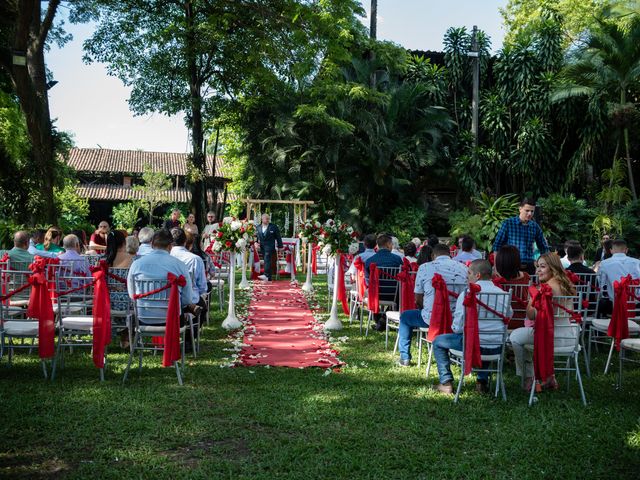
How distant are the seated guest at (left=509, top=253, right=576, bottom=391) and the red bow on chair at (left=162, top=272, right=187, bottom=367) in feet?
10.1

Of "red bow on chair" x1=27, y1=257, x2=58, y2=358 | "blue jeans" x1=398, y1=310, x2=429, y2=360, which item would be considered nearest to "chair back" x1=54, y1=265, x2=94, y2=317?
"red bow on chair" x1=27, y1=257, x2=58, y2=358

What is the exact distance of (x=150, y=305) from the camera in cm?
611

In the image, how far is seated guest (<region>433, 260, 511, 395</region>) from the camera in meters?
5.60

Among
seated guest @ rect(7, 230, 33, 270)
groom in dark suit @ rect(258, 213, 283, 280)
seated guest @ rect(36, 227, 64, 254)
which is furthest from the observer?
groom in dark suit @ rect(258, 213, 283, 280)

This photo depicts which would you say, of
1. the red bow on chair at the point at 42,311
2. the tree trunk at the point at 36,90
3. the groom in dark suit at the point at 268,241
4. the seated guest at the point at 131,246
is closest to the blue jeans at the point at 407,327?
the seated guest at the point at 131,246

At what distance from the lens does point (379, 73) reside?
2381cm

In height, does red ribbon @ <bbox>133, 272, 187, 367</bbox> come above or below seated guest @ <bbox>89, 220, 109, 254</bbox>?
below

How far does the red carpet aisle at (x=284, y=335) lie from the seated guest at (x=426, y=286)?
0.76 metres

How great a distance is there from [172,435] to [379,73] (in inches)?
823

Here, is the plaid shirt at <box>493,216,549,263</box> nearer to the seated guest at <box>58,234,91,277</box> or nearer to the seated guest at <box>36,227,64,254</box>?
the seated guest at <box>58,234,91,277</box>

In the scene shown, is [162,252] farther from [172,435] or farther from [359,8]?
[359,8]

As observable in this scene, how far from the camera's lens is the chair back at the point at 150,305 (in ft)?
19.9

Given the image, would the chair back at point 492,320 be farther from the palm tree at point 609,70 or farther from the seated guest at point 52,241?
the palm tree at point 609,70

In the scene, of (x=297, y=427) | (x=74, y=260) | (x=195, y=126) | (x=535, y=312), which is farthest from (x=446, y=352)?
(x=195, y=126)
